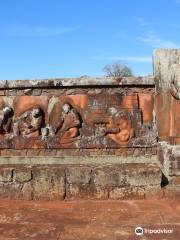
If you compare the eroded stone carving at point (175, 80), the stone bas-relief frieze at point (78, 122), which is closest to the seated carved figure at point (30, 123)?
the stone bas-relief frieze at point (78, 122)

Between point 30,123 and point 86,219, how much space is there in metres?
2.19

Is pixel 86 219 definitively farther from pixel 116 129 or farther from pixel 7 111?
pixel 7 111

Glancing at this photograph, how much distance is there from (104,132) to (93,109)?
438mm

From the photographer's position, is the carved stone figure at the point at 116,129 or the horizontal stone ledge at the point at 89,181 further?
→ the carved stone figure at the point at 116,129

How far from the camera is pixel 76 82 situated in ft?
20.6

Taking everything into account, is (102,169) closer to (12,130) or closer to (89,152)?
(89,152)

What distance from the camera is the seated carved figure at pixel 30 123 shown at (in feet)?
20.8

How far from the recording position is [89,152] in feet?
20.6

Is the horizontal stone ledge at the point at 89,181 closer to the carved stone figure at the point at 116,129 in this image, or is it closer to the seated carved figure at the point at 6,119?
the carved stone figure at the point at 116,129

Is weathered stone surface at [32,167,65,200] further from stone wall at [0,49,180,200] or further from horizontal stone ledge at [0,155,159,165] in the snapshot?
horizontal stone ledge at [0,155,159,165]

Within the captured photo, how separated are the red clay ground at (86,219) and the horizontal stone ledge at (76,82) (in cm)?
196

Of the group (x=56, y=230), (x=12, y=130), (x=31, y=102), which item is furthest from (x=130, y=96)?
(x=56, y=230)

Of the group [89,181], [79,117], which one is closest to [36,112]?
[79,117]

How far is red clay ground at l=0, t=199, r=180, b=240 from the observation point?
4.29 m
